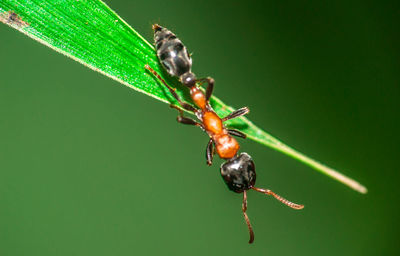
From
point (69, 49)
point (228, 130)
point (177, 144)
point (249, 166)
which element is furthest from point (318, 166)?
point (177, 144)

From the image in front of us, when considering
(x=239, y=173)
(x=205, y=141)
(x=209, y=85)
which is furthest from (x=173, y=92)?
(x=205, y=141)

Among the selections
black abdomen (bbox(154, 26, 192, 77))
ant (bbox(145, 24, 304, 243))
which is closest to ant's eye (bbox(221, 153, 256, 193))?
ant (bbox(145, 24, 304, 243))

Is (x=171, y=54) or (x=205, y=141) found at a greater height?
(x=205, y=141)

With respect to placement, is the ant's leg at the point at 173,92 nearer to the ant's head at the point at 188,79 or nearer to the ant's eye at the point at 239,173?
the ant's head at the point at 188,79

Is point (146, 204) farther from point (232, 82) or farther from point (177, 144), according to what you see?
point (232, 82)

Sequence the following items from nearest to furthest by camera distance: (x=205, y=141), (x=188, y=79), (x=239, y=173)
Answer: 1. (x=188, y=79)
2. (x=239, y=173)
3. (x=205, y=141)

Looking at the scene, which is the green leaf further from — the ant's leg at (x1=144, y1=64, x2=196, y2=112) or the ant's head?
the ant's head

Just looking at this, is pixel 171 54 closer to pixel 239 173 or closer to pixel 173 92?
pixel 173 92
